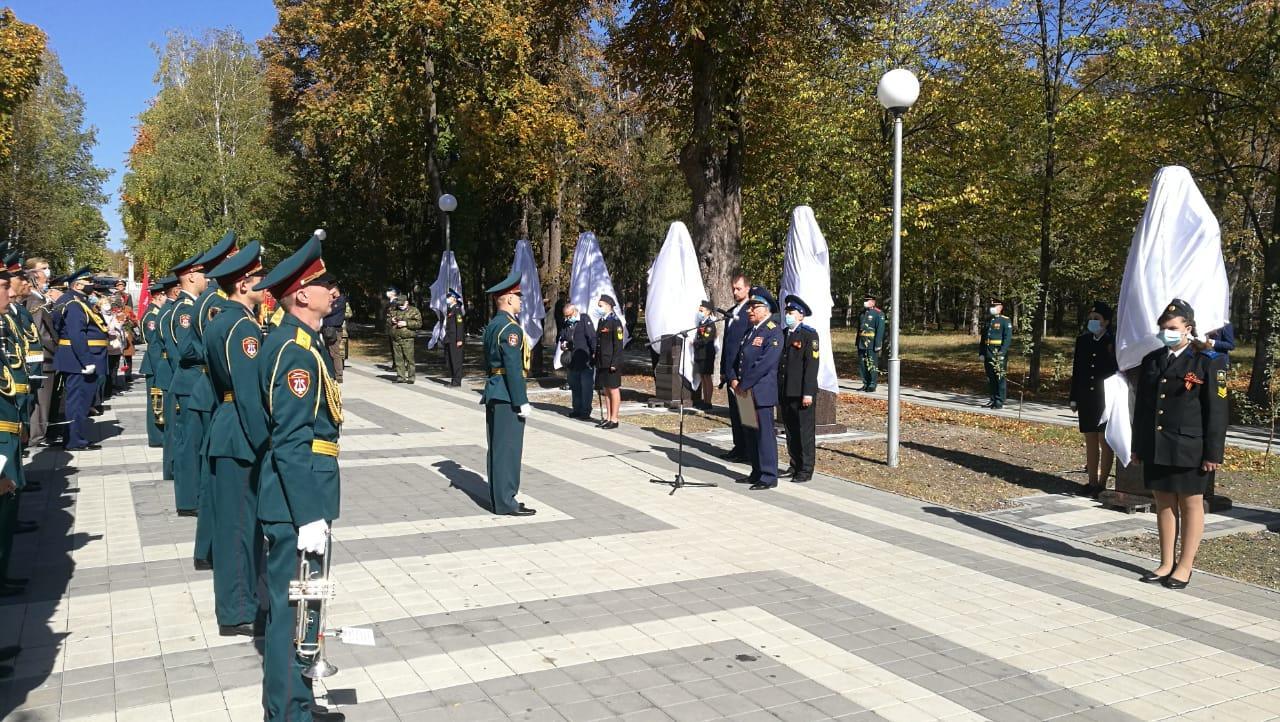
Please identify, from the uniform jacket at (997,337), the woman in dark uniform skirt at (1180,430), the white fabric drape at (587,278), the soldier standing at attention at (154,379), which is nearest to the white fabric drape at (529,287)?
the white fabric drape at (587,278)

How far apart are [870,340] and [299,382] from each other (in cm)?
1815

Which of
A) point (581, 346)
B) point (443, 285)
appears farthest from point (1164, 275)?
point (443, 285)

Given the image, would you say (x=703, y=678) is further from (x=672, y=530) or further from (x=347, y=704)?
(x=672, y=530)

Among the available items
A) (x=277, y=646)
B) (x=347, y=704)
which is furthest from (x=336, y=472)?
(x=347, y=704)

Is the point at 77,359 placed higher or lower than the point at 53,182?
lower

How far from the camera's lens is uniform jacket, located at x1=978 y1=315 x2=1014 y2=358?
18.4 meters

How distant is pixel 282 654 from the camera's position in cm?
417

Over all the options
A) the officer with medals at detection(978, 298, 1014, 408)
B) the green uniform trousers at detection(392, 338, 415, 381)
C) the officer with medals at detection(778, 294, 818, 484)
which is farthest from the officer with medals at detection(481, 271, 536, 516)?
the green uniform trousers at detection(392, 338, 415, 381)

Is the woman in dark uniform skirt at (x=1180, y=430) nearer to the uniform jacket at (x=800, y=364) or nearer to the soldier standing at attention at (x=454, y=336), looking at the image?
the uniform jacket at (x=800, y=364)

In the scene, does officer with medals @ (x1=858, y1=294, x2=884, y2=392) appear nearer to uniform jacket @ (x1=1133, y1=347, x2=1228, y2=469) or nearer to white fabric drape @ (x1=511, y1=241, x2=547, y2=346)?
white fabric drape @ (x1=511, y1=241, x2=547, y2=346)

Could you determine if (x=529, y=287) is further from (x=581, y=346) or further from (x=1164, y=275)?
(x=1164, y=275)

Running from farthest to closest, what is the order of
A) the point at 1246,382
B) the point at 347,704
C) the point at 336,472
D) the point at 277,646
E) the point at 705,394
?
the point at 1246,382
the point at 705,394
the point at 347,704
the point at 336,472
the point at 277,646

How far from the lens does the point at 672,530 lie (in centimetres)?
852

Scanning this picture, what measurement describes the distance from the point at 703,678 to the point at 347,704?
1.80m
